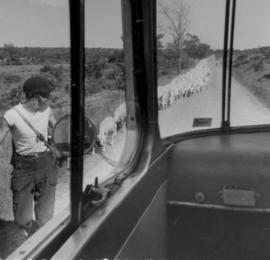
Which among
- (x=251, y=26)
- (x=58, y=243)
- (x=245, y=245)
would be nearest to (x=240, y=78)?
(x=251, y=26)

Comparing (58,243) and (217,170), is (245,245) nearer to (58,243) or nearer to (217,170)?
(217,170)

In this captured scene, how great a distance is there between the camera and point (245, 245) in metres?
2.10

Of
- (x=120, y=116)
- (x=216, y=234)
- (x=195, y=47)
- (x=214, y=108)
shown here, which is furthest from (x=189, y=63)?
(x=216, y=234)

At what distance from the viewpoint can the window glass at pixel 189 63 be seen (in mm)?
2006

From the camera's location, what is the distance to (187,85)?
2271 mm

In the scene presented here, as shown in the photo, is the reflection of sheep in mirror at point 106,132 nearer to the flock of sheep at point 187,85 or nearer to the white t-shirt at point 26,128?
the white t-shirt at point 26,128

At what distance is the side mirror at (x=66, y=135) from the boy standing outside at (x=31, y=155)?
37 mm

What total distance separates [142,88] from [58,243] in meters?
1.00

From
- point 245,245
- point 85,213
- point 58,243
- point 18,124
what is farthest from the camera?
point 245,245

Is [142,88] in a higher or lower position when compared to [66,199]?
higher

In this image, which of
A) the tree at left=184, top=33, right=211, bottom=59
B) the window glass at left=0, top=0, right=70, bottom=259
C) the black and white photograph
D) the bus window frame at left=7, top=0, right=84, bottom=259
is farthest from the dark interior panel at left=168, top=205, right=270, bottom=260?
the window glass at left=0, top=0, right=70, bottom=259

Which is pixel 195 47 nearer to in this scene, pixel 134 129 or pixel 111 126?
pixel 134 129

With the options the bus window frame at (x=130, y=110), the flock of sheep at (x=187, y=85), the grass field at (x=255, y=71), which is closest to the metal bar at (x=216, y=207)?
the bus window frame at (x=130, y=110)

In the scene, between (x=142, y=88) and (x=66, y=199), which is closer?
(x=66, y=199)
